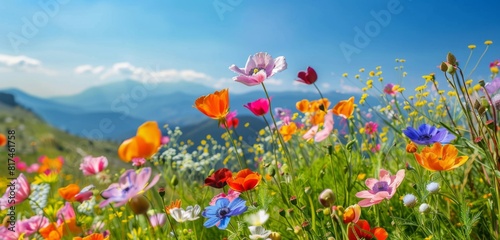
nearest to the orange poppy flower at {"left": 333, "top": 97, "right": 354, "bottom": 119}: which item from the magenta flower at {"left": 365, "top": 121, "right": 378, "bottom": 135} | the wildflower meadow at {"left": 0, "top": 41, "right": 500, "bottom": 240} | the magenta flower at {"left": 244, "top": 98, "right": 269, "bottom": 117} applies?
the wildflower meadow at {"left": 0, "top": 41, "right": 500, "bottom": 240}

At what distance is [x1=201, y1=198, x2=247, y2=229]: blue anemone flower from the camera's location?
1.34 metres

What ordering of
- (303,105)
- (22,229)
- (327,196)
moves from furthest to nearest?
(303,105) → (22,229) → (327,196)

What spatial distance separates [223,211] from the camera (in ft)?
4.56

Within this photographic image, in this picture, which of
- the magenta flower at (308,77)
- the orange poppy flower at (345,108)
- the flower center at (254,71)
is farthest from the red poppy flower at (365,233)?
the magenta flower at (308,77)

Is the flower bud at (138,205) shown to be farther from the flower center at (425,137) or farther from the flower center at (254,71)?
the flower center at (425,137)

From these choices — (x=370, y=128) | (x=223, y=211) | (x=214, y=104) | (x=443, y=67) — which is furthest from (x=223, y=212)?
(x=370, y=128)

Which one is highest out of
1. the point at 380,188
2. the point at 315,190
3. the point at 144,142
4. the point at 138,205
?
the point at 144,142

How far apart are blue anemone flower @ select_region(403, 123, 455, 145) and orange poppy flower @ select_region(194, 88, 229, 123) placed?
0.56 m

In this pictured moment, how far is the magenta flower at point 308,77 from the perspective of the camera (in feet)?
6.55

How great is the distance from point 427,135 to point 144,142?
37.0 inches

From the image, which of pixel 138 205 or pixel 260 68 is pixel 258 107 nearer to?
pixel 260 68

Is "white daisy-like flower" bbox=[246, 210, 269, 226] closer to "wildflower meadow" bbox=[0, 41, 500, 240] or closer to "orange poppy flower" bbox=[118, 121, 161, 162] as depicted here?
"wildflower meadow" bbox=[0, 41, 500, 240]

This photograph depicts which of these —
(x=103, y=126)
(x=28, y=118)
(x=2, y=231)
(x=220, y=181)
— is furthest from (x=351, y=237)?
(x=28, y=118)

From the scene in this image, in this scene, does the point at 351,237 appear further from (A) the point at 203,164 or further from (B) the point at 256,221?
(A) the point at 203,164
